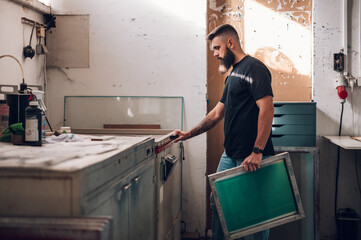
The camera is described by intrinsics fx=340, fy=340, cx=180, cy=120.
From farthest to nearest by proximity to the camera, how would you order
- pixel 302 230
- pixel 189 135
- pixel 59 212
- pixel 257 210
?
pixel 302 230
pixel 189 135
pixel 257 210
pixel 59 212

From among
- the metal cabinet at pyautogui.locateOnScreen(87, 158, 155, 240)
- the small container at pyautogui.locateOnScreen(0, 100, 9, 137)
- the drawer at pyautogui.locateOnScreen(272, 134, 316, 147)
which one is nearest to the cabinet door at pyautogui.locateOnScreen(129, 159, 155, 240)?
the metal cabinet at pyautogui.locateOnScreen(87, 158, 155, 240)

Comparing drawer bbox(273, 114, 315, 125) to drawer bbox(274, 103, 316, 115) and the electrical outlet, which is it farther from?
the electrical outlet

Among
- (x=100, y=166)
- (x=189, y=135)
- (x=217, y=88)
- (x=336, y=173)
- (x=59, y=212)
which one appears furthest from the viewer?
(x=217, y=88)

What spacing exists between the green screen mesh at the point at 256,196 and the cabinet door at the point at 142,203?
39 centimetres

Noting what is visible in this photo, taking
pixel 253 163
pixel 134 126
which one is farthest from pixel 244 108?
pixel 134 126

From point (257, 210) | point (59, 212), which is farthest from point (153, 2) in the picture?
point (59, 212)

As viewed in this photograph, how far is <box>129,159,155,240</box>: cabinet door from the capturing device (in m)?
1.57

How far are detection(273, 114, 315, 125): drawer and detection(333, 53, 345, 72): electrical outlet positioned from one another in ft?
2.00

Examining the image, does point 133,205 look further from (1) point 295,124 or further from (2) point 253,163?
(1) point 295,124

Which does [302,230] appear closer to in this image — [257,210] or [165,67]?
[257,210]

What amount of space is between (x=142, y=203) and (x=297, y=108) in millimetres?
1503

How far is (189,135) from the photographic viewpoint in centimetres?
247

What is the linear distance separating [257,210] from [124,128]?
56.5 inches

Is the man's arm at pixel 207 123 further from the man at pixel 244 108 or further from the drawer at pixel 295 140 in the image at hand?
the drawer at pixel 295 140
